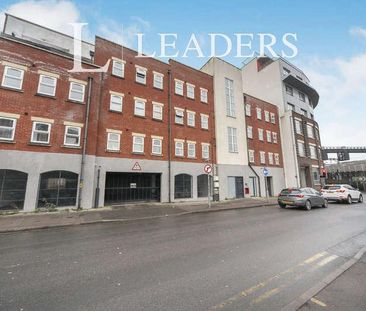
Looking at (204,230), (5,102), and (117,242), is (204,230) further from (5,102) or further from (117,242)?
(5,102)

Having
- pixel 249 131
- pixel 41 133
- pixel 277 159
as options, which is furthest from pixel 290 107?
pixel 41 133

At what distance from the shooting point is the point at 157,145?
19.0m

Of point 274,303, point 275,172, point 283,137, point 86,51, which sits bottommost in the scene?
point 274,303

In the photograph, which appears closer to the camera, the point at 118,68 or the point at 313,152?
the point at 118,68

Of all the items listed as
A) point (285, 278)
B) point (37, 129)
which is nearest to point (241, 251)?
point (285, 278)

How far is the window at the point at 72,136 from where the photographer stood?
48.8 ft

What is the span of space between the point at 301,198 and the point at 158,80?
54.4ft

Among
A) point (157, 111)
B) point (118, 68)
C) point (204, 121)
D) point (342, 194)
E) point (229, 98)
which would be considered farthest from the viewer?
point (229, 98)

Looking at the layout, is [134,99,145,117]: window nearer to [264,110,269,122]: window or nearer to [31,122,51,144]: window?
[31,122,51,144]: window

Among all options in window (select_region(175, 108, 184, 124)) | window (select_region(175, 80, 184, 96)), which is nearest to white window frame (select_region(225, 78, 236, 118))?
window (select_region(175, 80, 184, 96))

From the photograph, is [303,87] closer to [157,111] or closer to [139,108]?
[157,111]

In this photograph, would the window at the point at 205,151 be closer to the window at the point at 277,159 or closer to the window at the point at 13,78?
the window at the point at 277,159

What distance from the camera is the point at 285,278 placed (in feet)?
13.0

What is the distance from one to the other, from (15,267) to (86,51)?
2578cm
